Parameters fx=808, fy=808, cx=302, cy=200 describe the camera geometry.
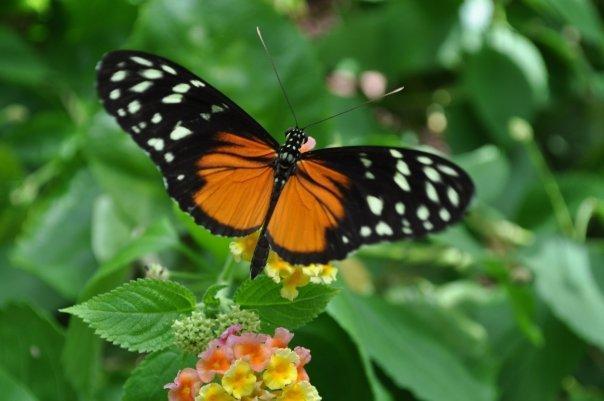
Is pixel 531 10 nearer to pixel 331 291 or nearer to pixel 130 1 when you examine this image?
pixel 130 1

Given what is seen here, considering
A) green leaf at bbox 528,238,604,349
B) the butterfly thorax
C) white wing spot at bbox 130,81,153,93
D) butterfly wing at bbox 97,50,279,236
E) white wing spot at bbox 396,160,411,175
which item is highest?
white wing spot at bbox 130,81,153,93

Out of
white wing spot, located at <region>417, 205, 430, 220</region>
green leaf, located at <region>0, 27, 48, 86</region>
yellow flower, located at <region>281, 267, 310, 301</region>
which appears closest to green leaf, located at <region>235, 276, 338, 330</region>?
yellow flower, located at <region>281, 267, 310, 301</region>

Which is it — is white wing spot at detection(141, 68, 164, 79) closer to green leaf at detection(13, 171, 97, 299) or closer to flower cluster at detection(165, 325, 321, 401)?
flower cluster at detection(165, 325, 321, 401)

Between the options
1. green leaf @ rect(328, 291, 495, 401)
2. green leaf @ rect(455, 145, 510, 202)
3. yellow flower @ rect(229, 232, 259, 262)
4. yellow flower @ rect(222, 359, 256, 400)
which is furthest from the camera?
green leaf @ rect(455, 145, 510, 202)

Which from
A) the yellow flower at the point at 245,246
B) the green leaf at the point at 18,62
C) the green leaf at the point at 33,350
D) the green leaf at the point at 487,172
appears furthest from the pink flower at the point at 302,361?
the green leaf at the point at 18,62

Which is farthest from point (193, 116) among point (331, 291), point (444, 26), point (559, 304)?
point (444, 26)

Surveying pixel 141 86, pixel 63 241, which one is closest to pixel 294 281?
pixel 141 86

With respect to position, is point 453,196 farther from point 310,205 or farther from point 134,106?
point 134,106
